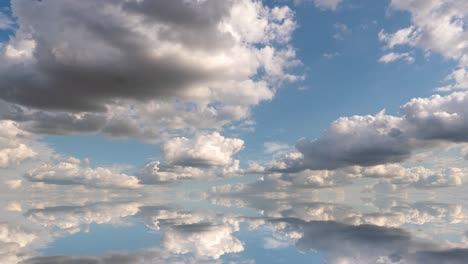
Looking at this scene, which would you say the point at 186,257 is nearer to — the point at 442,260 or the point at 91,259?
the point at 91,259

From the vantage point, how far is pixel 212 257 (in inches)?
7608

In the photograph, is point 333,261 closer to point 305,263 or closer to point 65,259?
point 305,263

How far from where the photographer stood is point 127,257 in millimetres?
192750

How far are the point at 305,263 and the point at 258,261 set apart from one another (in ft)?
94.4

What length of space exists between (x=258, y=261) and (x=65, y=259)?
114 meters

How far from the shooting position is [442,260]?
639 feet

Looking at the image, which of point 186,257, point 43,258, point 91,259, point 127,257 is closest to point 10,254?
point 43,258

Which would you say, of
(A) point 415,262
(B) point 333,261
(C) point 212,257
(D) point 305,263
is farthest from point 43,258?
(A) point 415,262

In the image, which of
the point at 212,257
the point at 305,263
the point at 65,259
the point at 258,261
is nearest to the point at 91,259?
the point at 65,259

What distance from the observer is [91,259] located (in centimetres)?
18750

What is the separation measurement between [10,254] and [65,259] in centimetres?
4075

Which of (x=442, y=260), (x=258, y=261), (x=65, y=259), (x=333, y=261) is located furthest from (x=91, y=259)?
(x=442, y=260)

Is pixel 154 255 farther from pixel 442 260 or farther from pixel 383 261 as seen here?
pixel 442 260

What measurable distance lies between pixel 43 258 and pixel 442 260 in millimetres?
241162
